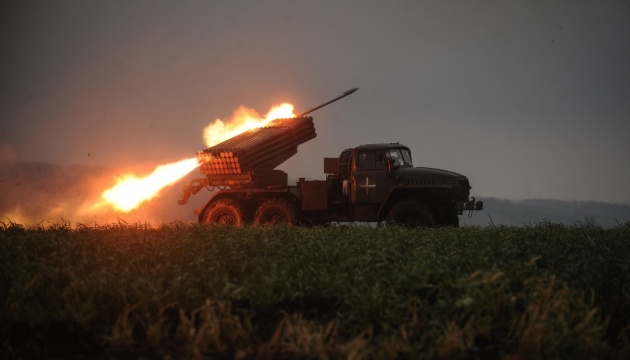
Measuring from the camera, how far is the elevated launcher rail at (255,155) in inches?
798

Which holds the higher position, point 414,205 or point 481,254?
point 414,205

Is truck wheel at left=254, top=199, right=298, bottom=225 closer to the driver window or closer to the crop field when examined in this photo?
the driver window

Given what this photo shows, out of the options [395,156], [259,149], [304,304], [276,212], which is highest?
[259,149]

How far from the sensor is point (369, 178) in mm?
18875

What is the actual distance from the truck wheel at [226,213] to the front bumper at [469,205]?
683 centimetres

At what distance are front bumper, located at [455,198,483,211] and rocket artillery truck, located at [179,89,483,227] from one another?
0.09 ft

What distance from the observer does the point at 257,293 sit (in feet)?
26.0

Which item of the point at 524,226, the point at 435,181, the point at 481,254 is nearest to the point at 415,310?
the point at 481,254

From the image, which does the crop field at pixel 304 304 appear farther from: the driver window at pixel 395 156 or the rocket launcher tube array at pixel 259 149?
the rocket launcher tube array at pixel 259 149

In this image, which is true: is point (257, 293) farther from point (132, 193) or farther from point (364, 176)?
point (132, 193)

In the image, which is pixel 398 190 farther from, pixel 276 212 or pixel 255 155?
pixel 255 155

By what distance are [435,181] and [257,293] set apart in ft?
37.5

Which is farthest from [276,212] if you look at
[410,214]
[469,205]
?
[469,205]

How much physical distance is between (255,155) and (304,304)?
1275 cm
